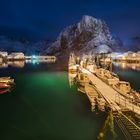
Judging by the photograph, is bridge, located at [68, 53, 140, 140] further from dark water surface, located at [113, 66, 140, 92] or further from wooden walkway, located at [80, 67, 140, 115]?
dark water surface, located at [113, 66, 140, 92]

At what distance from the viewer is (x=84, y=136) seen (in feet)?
113

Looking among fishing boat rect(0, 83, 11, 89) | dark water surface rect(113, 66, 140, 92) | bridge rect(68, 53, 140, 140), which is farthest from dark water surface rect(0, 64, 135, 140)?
dark water surface rect(113, 66, 140, 92)

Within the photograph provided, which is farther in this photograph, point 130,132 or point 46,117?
point 46,117

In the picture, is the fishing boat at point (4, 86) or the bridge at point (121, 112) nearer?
the bridge at point (121, 112)

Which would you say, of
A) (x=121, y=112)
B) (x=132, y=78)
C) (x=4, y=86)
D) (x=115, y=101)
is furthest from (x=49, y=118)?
(x=132, y=78)

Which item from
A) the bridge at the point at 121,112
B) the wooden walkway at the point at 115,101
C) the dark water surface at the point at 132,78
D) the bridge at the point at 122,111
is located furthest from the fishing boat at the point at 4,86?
the dark water surface at the point at 132,78

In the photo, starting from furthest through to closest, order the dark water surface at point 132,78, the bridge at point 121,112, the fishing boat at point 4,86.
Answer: the dark water surface at point 132,78 < the fishing boat at point 4,86 < the bridge at point 121,112

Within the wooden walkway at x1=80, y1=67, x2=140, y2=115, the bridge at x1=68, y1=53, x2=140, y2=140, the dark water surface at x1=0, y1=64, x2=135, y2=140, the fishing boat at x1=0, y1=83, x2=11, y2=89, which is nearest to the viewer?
the bridge at x1=68, y1=53, x2=140, y2=140

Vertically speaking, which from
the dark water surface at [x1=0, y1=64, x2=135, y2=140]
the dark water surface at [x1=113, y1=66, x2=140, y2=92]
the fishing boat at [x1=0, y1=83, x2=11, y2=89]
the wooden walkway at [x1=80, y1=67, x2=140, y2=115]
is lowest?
the dark water surface at [x1=0, y1=64, x2=135, y2=140]

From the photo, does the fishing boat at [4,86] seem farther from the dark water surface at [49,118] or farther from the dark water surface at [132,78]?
the dark water surface at [132,78]

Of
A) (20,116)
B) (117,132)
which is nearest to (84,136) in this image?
(117,132)

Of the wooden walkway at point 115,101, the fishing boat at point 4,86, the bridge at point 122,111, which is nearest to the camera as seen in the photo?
the bridge at point 122,111

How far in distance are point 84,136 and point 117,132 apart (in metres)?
4.41

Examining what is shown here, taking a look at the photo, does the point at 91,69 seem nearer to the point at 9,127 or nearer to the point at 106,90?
the point at 106,90
